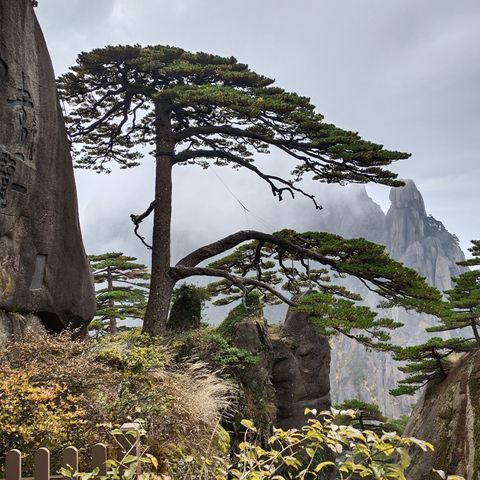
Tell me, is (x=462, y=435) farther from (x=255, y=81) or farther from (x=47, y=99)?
(x=47, y=99)

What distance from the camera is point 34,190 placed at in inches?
262

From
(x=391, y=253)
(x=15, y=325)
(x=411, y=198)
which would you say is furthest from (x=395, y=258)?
(x=15, y=325)

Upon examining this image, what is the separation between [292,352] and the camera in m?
15.9

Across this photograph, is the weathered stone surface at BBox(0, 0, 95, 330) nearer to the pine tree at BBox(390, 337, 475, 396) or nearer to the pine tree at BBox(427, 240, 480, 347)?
the pine tree at BBox(390, 337, 475, 396)

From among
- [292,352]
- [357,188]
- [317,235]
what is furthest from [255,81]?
[357,188]

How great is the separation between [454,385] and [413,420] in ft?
6.92

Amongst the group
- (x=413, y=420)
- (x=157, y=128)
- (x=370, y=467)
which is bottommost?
(x=413, y=420)

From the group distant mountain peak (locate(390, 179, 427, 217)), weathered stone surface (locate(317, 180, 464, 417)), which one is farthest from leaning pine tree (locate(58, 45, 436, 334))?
distant mountain peak (locate(390, 179, 427, 217))

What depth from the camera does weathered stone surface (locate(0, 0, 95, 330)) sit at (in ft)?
20.0

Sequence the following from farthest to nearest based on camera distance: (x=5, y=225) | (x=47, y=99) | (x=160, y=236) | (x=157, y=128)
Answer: (x=157, y=128) → (x=160, y=236) → (x=47, y=99) → (x=5, y=225)

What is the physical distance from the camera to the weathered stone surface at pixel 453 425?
9.76 m

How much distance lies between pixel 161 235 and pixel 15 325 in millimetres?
5346

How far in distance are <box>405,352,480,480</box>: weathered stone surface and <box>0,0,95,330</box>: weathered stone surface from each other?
8193 mm

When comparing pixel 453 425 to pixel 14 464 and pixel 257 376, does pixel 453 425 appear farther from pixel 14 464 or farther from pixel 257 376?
pixel 14 464
